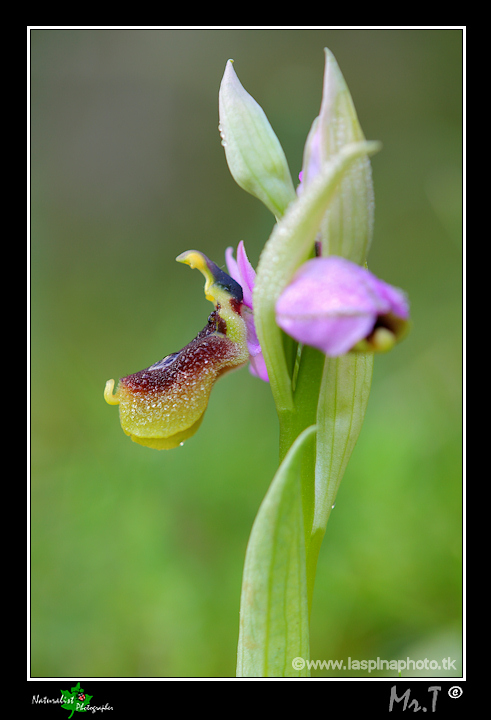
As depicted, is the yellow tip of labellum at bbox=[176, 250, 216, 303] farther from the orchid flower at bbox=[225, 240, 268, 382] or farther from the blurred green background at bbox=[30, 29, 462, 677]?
the blurred green background at bbox=[30, 29, 462, 677]

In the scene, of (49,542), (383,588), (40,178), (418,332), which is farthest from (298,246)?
(40,178)

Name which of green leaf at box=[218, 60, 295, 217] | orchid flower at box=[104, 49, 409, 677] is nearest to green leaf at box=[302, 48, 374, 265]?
orchid flower at box=[104, 49, 409, 677]

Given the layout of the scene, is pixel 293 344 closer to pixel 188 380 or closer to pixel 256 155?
pixel 188 380

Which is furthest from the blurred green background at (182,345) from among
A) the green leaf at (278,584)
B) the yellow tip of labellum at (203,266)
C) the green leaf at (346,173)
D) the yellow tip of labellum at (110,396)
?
the green leaf at (346,173)

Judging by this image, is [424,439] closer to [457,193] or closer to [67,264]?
[457,193]

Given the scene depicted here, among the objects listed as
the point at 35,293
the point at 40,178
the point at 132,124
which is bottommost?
the point at 35,293

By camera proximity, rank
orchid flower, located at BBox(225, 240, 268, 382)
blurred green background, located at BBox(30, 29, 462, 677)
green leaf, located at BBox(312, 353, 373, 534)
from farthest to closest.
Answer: blurred green background, located at BBox(30, 29, 462, 677) < orchid flower, located at BBox(225, 240, 268, 382) < green leaf, located at BBox(312, 353, 373, 534)
